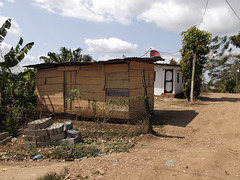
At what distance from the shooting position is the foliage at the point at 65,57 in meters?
13.5

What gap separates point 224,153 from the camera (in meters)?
4.17

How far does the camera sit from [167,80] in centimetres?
1617

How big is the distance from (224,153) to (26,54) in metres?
8.69

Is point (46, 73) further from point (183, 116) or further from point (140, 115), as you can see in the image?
point (183, 116)

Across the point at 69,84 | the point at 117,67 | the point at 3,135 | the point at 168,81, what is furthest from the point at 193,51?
the point at 3,135

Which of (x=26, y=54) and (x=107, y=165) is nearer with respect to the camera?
(x=107, y=165)

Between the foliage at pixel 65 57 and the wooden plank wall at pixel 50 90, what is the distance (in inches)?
158

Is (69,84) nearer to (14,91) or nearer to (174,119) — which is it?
(14,91)

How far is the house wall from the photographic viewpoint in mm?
7078

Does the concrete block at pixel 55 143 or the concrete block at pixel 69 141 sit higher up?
the concrete block at pixel 69 141

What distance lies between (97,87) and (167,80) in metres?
9.90

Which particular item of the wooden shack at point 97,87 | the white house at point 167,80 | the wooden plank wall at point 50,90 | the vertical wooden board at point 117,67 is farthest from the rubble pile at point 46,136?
the white house at point 167,80

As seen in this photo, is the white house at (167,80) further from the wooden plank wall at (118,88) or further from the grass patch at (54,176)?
the grass patch at (54,176)

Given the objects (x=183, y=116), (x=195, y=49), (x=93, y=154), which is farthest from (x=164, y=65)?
(x=93, y=154)
